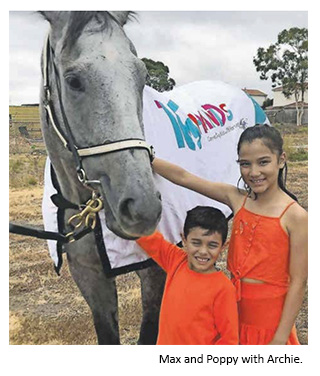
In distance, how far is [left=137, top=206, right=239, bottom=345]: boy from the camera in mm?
1538

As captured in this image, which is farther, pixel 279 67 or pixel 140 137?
pixel 279 67

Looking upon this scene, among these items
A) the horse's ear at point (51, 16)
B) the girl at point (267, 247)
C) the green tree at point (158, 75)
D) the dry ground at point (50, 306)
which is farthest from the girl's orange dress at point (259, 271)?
the dry ground at point (50, 306)

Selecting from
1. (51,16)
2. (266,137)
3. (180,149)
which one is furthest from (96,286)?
(51,16)

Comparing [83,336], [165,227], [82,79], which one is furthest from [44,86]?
[83,336]

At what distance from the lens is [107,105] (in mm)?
1325

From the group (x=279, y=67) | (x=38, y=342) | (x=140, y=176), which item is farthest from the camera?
(x=279, y=67)

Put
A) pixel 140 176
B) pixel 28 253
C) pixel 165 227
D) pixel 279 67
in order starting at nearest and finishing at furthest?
pixel 140 176
pixel 165 227
pixel 279 67
pixel 28 253

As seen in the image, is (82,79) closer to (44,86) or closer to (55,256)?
(44,86)

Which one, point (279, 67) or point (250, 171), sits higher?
point (279, 67)

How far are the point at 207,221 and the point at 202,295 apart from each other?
25 cm

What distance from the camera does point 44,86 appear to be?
1574 millimetres
